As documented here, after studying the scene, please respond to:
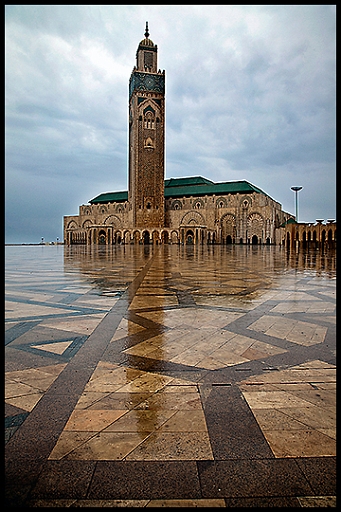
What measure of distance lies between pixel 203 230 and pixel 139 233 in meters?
9.17

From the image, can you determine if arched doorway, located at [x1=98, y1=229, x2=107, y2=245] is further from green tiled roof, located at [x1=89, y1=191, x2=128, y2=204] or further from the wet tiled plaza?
the wet tiled plaza

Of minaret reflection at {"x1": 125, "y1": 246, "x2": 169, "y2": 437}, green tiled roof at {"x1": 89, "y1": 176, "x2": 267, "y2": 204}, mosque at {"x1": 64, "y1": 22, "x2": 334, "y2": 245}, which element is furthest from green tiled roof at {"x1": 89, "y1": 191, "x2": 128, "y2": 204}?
minaret reflection at {"x1": 125, "y1": 246, "x2": 169, "y2": 437}

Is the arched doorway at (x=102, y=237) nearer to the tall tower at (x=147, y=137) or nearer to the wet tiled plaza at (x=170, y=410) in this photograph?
the tall tower at (x=147, y=137)

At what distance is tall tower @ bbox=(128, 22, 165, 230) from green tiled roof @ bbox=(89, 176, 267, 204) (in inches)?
244

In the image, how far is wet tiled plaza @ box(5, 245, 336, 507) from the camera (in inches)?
44.5

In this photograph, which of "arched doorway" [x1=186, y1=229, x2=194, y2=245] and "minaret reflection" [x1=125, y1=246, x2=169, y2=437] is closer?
"minaret reflection" [x1=125, y1=246, x2=169, y2=437]

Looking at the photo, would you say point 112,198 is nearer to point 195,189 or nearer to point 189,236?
point 195,189

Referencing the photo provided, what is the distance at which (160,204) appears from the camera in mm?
51938

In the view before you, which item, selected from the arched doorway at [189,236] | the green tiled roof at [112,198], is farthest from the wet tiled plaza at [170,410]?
the green tiled roof at [112,198]

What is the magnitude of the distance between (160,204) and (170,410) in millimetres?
51077

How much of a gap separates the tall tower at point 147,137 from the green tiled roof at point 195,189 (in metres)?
6.20

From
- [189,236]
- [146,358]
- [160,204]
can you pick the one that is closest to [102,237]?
[160,204]

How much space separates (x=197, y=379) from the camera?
197 centimetres

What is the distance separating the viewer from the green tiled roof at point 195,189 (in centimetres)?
5314
